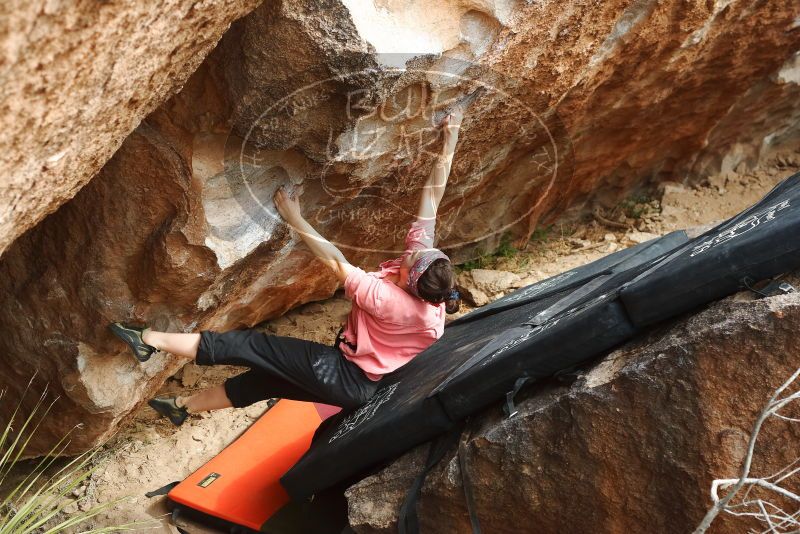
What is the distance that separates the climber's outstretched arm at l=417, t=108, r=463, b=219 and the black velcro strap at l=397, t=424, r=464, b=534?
3.00ft

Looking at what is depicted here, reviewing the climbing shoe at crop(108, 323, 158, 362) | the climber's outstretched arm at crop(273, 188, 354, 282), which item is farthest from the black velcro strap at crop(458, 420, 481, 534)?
the climbing shoe at crop(108, 323, 158, 362)

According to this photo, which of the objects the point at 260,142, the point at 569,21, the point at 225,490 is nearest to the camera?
the point at 260,142

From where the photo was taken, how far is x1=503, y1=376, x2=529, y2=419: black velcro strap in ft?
7.82

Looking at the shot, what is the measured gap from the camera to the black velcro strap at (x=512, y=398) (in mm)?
2383

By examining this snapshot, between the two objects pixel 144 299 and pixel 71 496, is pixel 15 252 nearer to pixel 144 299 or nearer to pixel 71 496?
pixel 144 299

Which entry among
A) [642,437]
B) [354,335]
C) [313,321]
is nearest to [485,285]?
[313,321]

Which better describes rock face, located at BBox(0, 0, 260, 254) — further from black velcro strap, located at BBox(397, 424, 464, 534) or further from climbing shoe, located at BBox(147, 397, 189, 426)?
climbing shoe, located at BBox(147, 397, 189, 426)

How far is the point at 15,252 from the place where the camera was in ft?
9.60

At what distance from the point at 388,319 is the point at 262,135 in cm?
85

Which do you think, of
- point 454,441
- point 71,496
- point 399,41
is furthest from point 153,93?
point 71,496

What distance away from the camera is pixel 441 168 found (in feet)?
10.4

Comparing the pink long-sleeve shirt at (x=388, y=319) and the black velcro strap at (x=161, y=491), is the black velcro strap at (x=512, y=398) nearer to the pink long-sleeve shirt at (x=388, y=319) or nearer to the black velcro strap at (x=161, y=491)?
the pink long-sleeve shirt at (x=388, y=319)

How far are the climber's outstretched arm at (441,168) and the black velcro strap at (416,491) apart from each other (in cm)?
92

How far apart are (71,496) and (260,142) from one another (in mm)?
2078
